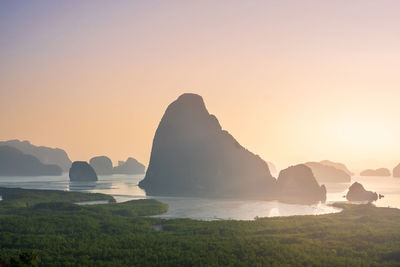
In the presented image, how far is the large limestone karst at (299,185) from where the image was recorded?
115m

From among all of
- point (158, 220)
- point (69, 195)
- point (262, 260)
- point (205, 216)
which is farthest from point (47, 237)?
point (69, 195)

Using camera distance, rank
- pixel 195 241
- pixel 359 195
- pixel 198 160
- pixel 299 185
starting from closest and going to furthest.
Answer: pixel 195 241
pixel 359 195
pixel 299 185
pixel 198 160

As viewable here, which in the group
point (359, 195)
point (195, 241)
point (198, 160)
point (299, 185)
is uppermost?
point (198, 160)

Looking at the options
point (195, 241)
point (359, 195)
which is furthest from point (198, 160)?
point (195, 241)

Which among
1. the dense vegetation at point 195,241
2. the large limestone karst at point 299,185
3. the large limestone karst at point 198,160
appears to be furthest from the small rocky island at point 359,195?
the dense vegetation at point 195,241

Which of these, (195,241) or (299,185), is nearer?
(195,241)

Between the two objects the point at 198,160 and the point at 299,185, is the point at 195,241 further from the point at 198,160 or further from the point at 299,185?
the point at 198,160

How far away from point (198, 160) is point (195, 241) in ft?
325

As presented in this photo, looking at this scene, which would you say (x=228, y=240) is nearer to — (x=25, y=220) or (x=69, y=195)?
(x=25, y=220)

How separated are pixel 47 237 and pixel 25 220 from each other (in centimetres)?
1227

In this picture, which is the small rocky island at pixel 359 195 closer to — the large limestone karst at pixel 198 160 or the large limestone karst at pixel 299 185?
the large limestone karst at pixel 299 185

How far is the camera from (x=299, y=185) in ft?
388

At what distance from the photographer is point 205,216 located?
67875 mm

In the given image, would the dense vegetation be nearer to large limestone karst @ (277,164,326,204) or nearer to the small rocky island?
the small rocky island
